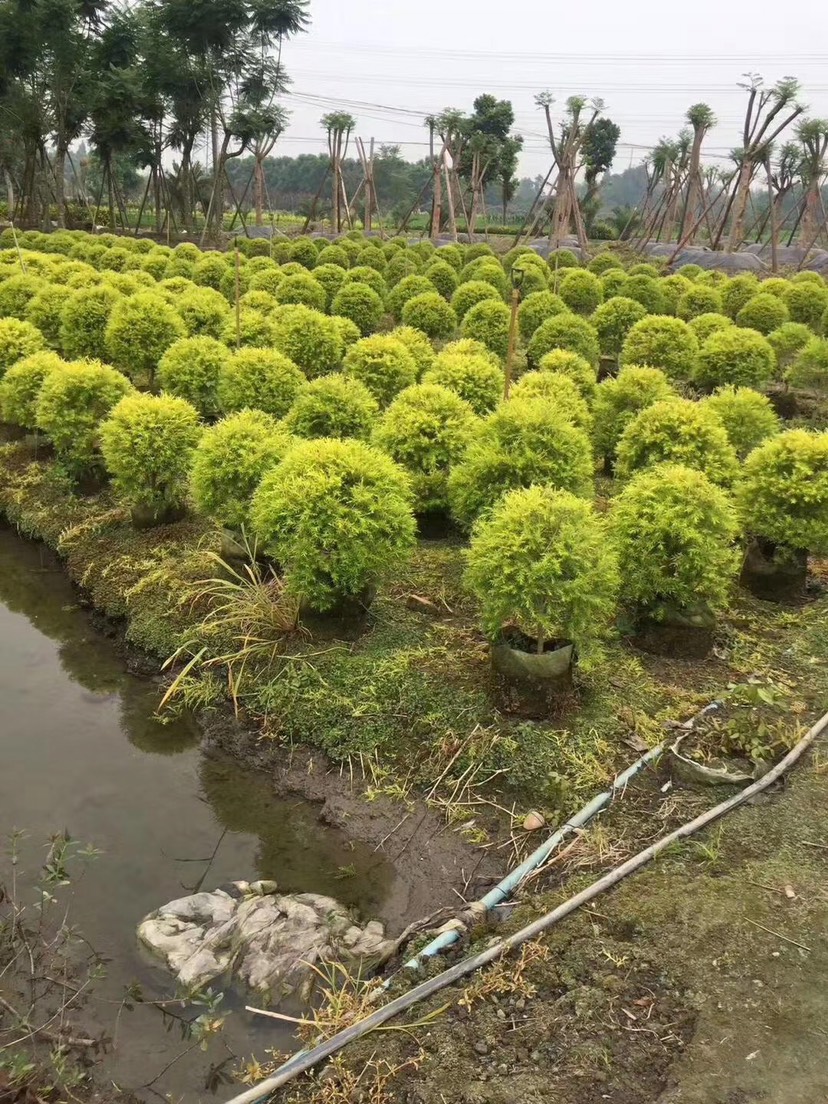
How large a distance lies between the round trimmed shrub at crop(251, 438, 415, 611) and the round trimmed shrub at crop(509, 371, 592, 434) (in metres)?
2.85

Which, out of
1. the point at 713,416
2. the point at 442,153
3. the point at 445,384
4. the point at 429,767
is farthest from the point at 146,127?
the point at 429,767

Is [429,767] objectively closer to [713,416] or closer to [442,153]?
[713,416]

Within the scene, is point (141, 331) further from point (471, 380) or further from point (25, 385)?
point (471, 380)

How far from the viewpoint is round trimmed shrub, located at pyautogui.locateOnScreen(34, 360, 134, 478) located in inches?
344

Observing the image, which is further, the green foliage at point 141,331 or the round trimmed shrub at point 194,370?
the green foliage at point 141,331

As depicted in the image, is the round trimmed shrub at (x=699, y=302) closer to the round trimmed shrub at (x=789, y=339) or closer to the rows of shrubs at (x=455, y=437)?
the rows of shrubs at (x=455, y=437)

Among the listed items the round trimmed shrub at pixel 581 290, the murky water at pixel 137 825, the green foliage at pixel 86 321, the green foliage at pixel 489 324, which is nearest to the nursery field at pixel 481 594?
the murky water at pixel 137 825

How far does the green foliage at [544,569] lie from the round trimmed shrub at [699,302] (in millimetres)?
11888

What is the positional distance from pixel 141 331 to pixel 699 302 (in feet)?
34.2

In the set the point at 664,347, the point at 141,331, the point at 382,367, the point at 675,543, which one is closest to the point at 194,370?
the point at 141,331

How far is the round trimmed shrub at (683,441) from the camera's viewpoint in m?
7.15

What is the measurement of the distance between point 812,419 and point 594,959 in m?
11.0

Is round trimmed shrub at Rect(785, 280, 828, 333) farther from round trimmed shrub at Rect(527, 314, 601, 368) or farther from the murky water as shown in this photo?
the murky water

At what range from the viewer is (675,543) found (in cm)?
569
